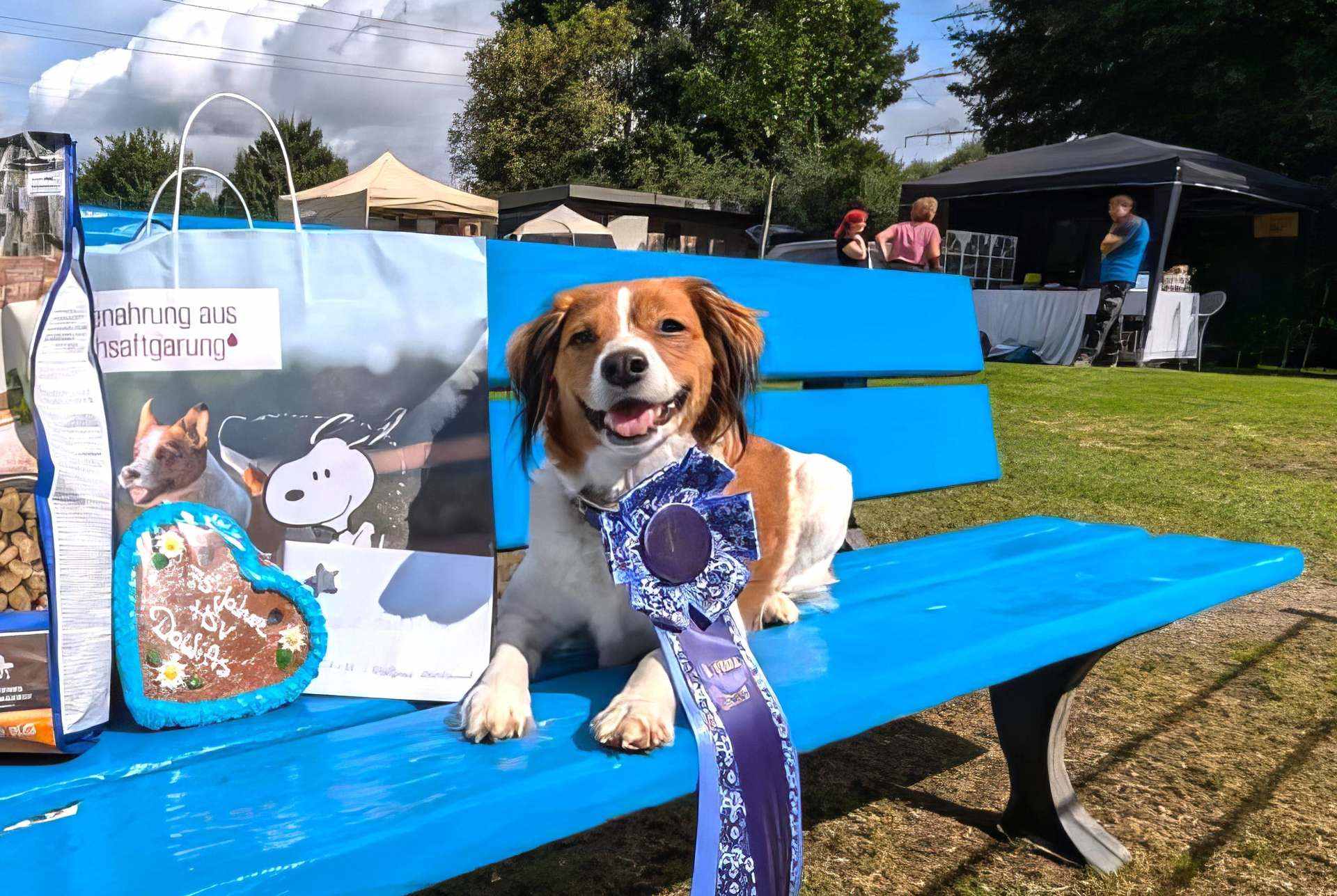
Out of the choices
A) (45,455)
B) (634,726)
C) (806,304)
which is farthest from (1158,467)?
(45,455)

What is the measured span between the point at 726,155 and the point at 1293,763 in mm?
34266

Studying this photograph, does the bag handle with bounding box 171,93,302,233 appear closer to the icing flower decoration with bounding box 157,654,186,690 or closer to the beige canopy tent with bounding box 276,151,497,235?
the icing flower decoration with bounding box 157,654,186,690

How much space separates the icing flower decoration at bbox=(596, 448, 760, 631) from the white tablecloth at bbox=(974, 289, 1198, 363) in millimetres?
12806

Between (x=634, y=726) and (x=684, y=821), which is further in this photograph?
(x=684, y=821)

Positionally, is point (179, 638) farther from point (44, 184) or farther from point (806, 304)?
point (806, 304)

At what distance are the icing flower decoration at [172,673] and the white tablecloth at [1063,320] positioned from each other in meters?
13.4

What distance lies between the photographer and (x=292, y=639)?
1.40 meters

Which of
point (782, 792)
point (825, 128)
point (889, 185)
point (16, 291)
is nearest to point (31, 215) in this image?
point (16, 291)

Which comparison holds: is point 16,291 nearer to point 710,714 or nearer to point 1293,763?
point 710,714

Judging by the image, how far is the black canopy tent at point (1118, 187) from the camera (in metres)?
14.2

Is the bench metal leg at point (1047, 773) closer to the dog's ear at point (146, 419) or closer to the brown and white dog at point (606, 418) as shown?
the brown and white dog at point (606, 418)

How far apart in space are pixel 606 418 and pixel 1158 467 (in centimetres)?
533

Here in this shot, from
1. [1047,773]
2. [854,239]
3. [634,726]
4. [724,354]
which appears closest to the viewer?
[634,726]

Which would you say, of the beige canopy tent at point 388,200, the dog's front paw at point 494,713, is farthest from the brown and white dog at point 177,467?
the beige canopy tent at point 388,200
